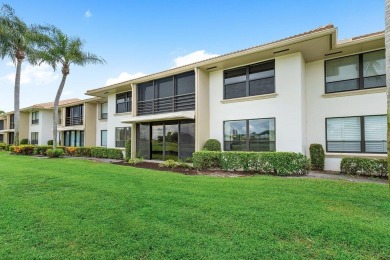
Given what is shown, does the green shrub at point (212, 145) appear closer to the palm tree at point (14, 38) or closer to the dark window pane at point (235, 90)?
the dark window pane at point (235, 90)

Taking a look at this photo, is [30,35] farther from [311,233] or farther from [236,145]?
[311,233]

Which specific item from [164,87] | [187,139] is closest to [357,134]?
[187,139]

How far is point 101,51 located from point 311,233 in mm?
22747

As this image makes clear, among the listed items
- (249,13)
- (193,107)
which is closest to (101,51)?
(193,107)

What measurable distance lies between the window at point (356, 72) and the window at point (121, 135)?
16.3m

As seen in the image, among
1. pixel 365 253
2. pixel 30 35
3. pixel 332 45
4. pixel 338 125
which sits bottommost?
pixel 365 253

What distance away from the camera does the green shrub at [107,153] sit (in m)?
19.4

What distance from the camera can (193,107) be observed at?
1456 centimetres

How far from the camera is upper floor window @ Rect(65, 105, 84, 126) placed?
87.2 ft

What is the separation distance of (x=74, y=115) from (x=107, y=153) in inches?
442

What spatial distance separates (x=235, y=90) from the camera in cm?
1388

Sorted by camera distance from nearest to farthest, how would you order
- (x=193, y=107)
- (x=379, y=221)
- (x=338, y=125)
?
(x=379, y=221) < (x=338, y=125) < (x=193, y=107)

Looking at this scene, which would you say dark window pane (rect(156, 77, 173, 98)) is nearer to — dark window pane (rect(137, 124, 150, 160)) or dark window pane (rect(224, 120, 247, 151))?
dark window pane (rect(137, 124, 150, 160))

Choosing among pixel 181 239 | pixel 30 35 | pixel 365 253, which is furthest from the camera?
pixel 30 35
